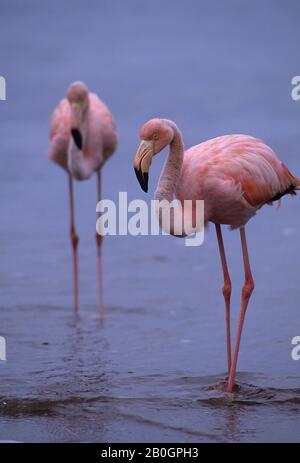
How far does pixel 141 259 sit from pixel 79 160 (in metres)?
1.10

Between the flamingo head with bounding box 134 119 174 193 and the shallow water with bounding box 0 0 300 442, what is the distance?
1.23m

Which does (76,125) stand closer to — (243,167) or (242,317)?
(243,167)

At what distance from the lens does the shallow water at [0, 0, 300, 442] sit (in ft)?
17.6

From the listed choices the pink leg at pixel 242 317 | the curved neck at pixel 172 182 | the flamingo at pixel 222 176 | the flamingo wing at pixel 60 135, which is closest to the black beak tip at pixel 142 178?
the flamingo at pixel 222 176

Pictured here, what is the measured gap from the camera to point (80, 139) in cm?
821

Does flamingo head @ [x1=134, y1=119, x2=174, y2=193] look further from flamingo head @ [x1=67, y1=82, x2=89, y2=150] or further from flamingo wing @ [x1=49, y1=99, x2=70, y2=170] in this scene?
flamingo wing @ [x1=49, y1=99, x2=70, y2=170]

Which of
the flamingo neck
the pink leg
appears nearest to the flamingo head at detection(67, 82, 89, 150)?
the flamingo neck

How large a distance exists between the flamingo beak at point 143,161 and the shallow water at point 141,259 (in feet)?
3.86
